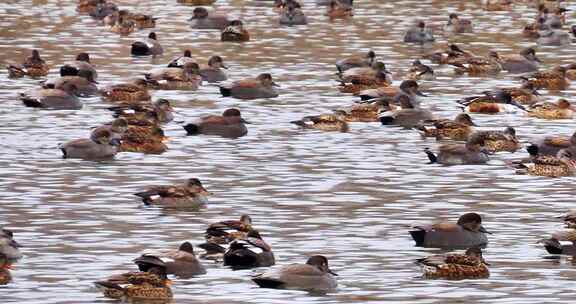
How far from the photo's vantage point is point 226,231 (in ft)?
87.9

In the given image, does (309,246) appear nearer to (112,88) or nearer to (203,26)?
(112,88)

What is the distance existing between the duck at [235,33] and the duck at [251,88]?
12.3 m

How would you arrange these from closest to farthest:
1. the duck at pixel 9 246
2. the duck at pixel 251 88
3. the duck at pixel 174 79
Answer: the duck at pixel 9 246 < the duck at pixel 251 88 < the duck at pixel 174 79

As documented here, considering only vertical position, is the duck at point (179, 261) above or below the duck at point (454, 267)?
above

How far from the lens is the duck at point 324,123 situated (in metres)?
39.5

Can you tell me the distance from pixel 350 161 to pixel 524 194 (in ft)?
15.7

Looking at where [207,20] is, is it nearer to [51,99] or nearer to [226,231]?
[51,99]

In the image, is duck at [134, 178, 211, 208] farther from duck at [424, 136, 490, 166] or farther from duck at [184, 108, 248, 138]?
duck at [184, 108, 248, 138]

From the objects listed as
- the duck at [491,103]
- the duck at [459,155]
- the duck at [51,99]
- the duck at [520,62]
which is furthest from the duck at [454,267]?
the duck at [520,62]

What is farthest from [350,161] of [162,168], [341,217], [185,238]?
[185,238]

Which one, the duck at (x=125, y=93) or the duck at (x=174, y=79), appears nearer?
the duck at (x=125, y=93)

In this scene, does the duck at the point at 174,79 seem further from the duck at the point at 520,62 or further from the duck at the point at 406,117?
the duck at the point at 520,62

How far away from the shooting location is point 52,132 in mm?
38781

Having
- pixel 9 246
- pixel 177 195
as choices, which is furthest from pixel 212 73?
pixel 9 246
